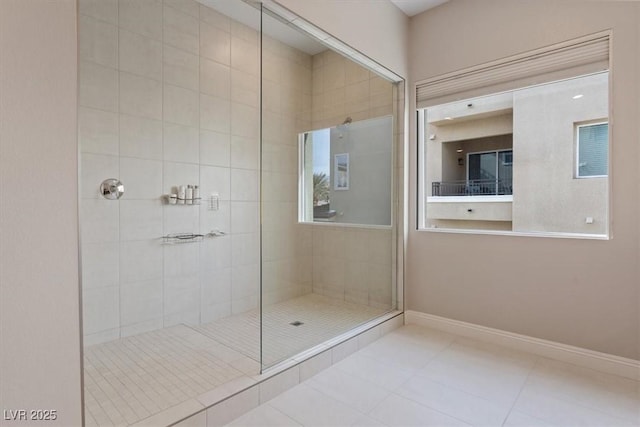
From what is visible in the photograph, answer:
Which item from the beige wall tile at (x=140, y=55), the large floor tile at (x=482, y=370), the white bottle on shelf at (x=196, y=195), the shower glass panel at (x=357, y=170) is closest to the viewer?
the large floor tile at (x=482, y=370)

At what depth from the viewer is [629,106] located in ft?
6.86

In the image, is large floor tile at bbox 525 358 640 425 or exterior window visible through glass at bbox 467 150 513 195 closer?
large floor tile at bbox 525 358 640 425

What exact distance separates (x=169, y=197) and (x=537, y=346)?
3203 mm

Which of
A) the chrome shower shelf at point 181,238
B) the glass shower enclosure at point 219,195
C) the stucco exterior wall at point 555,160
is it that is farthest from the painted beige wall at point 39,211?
the stucco exterior wall at point 555,160

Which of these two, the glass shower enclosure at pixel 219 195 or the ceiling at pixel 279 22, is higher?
the ceiling at pixel 279 22

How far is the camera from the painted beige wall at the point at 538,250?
210 cm

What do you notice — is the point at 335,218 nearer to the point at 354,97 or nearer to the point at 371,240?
the point at 371,240

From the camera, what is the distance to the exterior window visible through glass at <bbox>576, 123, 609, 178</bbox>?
7.38 feet

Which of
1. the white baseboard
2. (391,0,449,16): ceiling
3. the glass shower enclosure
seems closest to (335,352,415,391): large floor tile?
the glass shower enclosure

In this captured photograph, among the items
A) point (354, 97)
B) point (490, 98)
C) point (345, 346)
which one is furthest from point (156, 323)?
point (490, 98)

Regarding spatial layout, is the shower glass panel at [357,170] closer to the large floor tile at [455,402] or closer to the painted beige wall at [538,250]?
the painted beige wall at [538,250]

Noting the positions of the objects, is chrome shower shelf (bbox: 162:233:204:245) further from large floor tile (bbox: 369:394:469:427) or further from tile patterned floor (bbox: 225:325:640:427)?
Result: large floor tile (bbox: 369:394:469:427)

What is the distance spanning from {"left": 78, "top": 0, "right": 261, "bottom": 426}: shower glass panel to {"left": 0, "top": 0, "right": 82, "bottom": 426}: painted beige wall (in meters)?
0.77

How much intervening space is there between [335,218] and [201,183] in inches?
52.0
